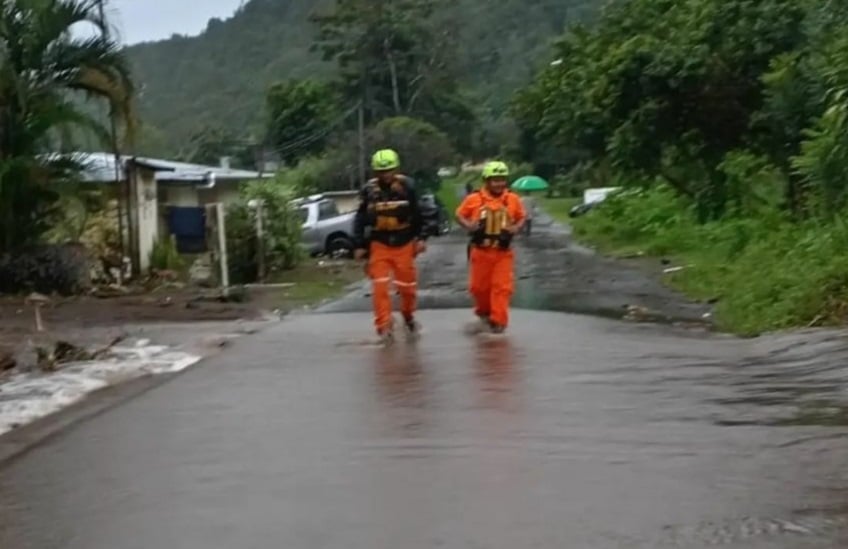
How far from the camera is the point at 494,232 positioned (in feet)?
44.9

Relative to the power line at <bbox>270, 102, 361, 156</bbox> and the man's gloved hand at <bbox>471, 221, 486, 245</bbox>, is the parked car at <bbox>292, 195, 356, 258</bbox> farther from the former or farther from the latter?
the power line at <bbox>270, 102, 361, 156</bbox>

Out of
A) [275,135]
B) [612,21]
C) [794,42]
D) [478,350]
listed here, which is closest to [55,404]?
[478,350]

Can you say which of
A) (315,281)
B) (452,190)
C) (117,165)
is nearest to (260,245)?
(315,281)

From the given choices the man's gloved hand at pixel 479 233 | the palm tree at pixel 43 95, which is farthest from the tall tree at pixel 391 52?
the man's gloved hand at pixel 479 233

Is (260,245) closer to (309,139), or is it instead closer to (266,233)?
(266,233)

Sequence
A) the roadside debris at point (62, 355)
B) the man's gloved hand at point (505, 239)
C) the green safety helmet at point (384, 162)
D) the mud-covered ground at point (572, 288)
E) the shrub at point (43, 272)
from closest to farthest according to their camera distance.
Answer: the roadside debris at point (62, 355)
the green safety helmet at point (384, 162)
the man's gloved hand at point (505, 239)
the mud-covered ground at point (572, 288)
the shrub at point (43, 272)

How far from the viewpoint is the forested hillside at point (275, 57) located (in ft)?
265

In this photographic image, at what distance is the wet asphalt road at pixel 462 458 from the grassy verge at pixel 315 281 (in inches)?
349

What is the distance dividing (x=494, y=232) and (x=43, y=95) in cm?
1074

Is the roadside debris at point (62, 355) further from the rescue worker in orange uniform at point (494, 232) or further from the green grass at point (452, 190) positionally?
the green grass at point (452, 190)

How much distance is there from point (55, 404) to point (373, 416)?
2197 mm

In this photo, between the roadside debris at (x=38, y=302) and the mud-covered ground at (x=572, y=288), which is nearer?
the roadside debris at (x=38, y=302)

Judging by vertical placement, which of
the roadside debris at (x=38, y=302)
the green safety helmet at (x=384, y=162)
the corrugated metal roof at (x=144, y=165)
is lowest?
the roadside debris at (x=38, y=302)

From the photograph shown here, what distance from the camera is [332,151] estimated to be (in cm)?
6519
